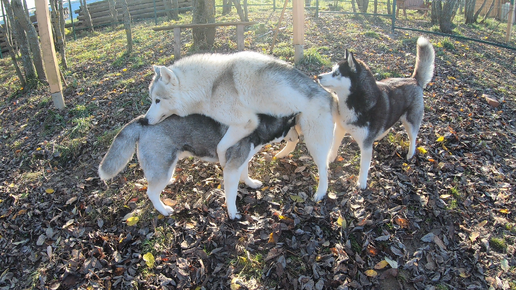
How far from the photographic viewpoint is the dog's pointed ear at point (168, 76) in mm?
3826

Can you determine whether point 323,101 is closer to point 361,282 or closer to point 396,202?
point 396,202

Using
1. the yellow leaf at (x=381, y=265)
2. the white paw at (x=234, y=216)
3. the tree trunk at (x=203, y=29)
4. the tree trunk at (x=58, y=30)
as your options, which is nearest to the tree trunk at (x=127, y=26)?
the tree trunk at (x=58, y=30)

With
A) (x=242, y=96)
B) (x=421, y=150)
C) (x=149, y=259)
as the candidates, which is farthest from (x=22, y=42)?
(x=421, y=150)

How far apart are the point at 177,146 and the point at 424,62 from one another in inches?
165


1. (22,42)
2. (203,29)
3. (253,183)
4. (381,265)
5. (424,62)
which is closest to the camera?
(381,265)

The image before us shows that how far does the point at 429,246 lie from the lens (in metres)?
3.65

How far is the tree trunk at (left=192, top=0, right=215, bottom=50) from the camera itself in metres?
9.24

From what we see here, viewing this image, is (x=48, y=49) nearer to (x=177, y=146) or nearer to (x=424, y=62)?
(x=177, y=146)

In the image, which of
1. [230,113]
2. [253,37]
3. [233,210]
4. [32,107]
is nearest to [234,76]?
[230,113]

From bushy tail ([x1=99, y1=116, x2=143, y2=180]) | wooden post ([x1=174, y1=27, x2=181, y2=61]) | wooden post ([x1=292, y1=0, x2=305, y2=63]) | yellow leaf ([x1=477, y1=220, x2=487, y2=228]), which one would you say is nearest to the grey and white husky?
bushy tail ([x1=99, y1=116, x2=143, y2=180])

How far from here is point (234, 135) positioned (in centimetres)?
384

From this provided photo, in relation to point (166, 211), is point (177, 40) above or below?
above

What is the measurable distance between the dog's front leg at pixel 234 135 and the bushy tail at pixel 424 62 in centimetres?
305

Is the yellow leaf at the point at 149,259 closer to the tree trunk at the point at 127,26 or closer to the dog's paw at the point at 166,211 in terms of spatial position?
the dog's paw at the point at 166,211
